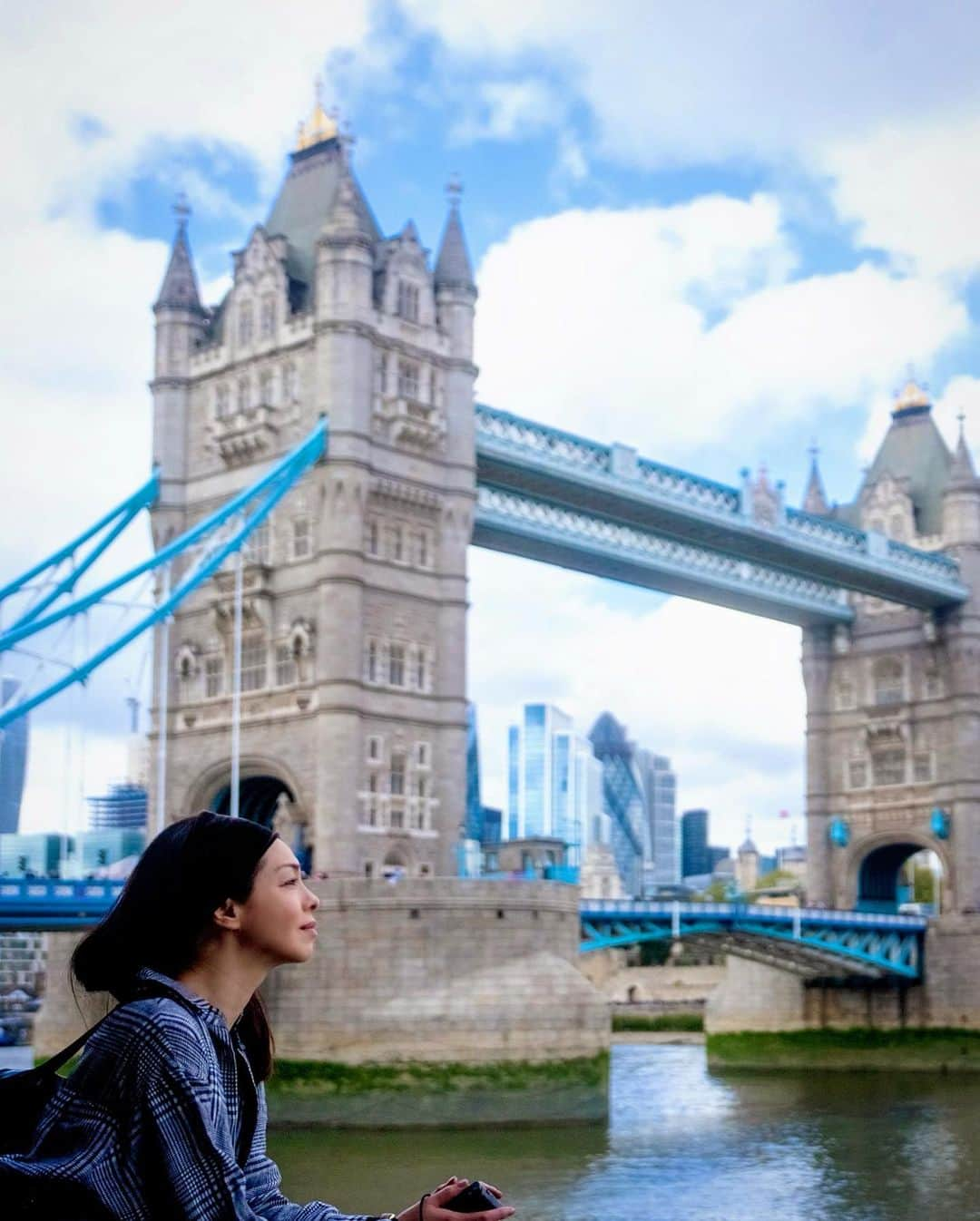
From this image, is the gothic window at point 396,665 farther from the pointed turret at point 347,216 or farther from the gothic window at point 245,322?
the pointed turret at point 347,216

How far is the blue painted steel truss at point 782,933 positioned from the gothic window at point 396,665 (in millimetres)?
6276

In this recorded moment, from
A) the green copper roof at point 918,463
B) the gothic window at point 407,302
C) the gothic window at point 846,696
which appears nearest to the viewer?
the gothic window at point 407,302

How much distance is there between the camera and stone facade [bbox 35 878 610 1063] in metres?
30.8

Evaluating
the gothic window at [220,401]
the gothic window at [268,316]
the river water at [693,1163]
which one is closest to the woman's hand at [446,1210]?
the river water at [693,1163]

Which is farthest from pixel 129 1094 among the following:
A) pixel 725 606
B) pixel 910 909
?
pixel 910 909

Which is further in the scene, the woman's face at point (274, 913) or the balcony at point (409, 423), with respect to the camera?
the balcony at point (409, 423)

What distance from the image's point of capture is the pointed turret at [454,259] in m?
39.1


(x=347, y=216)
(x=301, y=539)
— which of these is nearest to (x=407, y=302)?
(x=347, y=216)

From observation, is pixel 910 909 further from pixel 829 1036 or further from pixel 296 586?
pixel 296 586

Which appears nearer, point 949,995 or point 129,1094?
point 129,1094

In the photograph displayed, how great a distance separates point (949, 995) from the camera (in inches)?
1940

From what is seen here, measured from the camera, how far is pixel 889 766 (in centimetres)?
5384

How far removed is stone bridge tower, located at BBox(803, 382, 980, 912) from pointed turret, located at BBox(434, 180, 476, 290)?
1724 cm

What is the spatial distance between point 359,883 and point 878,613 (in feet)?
87.9
